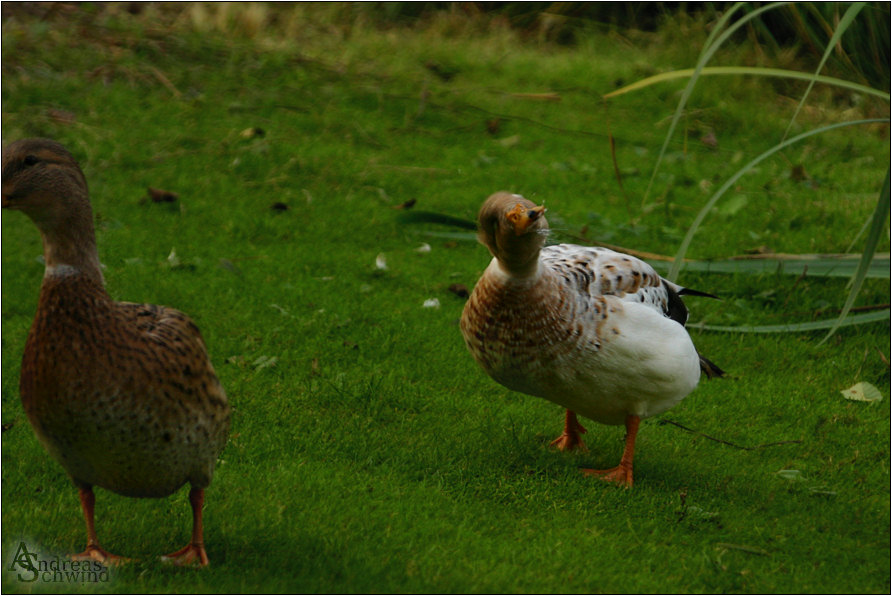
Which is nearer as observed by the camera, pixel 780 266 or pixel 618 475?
pixel 618 475

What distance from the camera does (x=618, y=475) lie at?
13.3 ft

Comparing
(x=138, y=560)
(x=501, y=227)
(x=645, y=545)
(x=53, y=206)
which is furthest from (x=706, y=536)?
(x=53, y=206)

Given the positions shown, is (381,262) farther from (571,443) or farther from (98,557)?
(98,557)

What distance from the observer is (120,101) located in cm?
791

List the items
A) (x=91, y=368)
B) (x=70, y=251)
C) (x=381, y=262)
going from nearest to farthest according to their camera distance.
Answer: (x=91, y=368), (x=70, y=251), (x=381, y=262)

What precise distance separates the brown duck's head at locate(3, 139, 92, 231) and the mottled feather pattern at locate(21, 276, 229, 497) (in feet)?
0.70

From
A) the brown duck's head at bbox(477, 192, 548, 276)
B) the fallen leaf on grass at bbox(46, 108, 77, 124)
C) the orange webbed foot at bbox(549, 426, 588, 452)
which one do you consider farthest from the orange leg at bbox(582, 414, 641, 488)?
the fallen leaf on grass at bbox(46, 108, 77, 124)

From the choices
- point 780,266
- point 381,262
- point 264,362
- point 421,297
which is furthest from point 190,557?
point 780,266

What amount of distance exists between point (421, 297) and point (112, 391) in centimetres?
308

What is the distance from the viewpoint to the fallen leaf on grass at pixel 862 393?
4.91 m

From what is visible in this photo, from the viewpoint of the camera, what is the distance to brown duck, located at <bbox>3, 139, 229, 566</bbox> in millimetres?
2785

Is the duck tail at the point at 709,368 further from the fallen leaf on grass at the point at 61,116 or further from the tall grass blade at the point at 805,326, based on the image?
the fallen leaf on grass at the point at 61,116

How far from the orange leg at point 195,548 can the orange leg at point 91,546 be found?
171 mm

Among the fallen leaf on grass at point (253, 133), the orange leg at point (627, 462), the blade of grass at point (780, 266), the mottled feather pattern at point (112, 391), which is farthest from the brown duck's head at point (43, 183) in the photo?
the fallen leaf on grass at point (253, 133)
